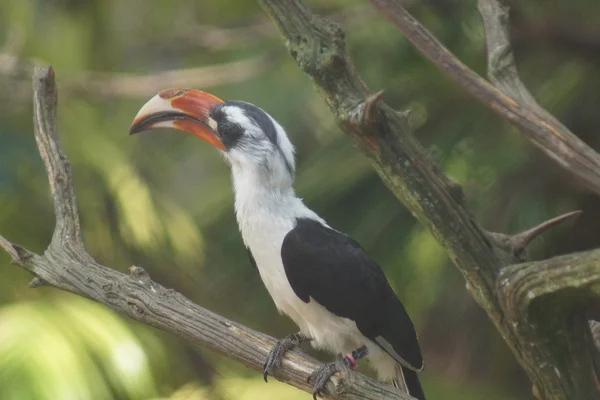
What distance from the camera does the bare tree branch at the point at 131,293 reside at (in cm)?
126

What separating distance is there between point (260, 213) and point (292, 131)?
0.94m

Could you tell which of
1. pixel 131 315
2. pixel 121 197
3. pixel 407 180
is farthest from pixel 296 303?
pixel 121 197

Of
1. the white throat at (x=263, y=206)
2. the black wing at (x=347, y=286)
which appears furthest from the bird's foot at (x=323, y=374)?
the white throat at (x=263, y=206)

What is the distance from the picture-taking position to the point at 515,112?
3.97ft

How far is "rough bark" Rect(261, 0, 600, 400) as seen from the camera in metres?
1.07

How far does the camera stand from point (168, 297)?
50.9 inches

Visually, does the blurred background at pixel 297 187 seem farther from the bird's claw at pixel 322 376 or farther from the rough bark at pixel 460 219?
the rough bark at pixel 460 219

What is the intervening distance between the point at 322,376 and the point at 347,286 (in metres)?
0.17

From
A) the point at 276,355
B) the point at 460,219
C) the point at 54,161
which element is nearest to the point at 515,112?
the point at 460,219

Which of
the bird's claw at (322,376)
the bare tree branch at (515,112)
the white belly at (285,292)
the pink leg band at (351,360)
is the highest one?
the bare tree branch at (515,112)

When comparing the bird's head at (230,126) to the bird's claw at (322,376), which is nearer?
the bird's claw at (322,376)

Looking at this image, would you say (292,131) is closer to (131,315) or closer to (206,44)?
(206,44)

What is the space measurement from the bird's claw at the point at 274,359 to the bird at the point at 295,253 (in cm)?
1

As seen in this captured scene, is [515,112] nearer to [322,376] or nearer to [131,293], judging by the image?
[322,376]
